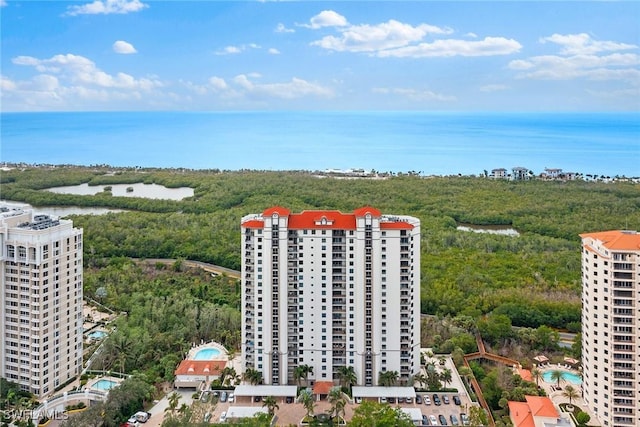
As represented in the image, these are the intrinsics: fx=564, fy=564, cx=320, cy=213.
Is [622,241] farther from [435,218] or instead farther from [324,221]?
[435,218]

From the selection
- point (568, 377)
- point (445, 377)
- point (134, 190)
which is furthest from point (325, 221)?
point (134, 190)

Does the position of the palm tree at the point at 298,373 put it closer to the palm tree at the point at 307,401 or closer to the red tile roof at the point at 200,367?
the palm tree at the point at 307,401

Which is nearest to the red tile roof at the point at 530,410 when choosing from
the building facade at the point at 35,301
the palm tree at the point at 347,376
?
the palm tree at the point at 347,376


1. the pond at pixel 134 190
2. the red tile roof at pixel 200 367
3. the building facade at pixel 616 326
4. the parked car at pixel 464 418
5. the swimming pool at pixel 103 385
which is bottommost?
the parked car at pixel 464 418

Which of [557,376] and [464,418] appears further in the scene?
[557,376]

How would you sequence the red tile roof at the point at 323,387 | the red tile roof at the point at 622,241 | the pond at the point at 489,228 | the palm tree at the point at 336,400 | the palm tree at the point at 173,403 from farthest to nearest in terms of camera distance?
the pond at the point at 489,228
the red tile roof at the point at 323,387
the palm tree at the point at 173,403
the palm tree at the point at 336,400
the red tile roof at the point at 622,241

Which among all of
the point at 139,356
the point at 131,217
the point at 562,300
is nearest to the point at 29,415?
the point at 139,356
